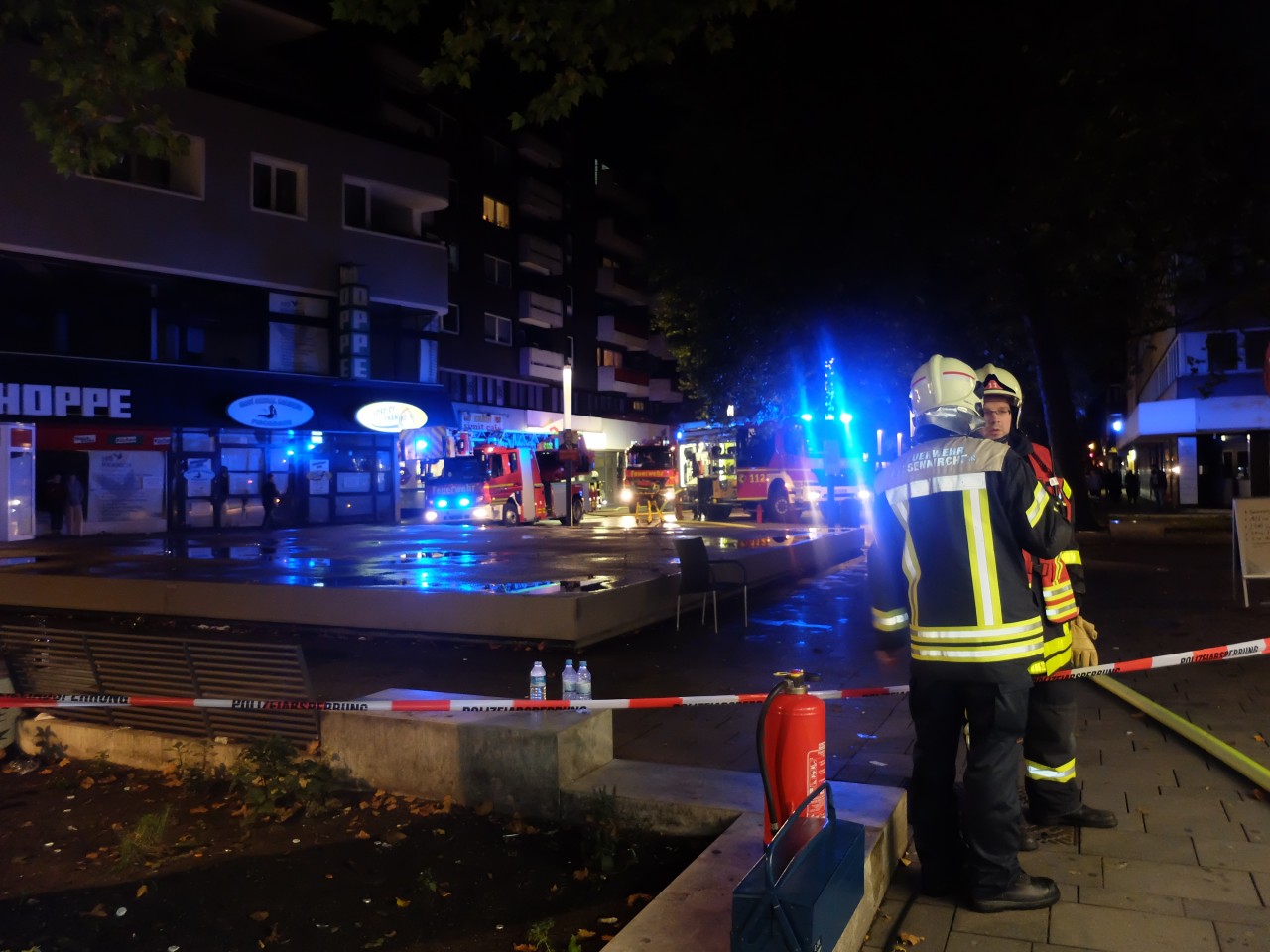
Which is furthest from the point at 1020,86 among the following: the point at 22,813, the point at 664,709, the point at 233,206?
the point at 233,206

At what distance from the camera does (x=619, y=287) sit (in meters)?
59.2

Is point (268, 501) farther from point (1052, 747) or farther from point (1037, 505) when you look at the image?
point (1037, 505)

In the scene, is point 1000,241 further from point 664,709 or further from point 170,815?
point 170,815

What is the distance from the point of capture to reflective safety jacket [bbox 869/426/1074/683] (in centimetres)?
382

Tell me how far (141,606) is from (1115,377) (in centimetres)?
6735

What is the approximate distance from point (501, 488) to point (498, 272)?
60.1ft

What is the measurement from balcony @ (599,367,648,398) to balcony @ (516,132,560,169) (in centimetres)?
1204

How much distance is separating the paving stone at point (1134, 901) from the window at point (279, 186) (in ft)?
94.2

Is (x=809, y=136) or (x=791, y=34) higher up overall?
(x=791, y=34)

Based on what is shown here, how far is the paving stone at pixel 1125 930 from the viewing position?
3697mm

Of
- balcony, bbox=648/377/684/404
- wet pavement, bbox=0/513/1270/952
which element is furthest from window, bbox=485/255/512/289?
wet pavement, bbox=0/513/1270/952

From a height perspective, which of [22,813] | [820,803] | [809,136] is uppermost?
[809,136]

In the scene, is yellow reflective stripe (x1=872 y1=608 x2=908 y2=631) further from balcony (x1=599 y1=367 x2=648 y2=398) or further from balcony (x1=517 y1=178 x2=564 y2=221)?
Result: balcony (x1=599 y1=367 x2=648 y2=398)

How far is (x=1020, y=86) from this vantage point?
15.5m
